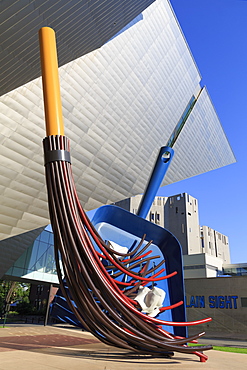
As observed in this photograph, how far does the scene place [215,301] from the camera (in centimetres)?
2052

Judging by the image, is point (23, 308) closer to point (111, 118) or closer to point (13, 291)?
point (13, 291)

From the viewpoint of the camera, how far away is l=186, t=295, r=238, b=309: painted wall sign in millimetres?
19797

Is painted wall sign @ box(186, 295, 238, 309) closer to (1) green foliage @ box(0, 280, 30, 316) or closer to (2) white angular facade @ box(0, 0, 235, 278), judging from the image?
(2) white angular facade @ box(0, 0, 235, 278)

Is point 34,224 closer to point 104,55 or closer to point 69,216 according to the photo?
point 104,55

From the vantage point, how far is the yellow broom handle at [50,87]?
18.0 feet

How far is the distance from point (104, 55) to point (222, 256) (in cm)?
5538

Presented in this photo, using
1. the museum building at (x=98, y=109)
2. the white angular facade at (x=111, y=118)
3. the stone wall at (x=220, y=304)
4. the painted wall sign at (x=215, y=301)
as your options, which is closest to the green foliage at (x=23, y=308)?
the museum building at (x=98, y=109)

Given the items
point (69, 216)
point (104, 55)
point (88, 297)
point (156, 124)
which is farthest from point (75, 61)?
point (88, 297)

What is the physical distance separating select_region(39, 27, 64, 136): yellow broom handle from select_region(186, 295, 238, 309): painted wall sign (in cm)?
1870

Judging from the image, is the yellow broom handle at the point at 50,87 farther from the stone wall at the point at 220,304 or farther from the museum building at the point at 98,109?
the stone wall at the point at 220,304

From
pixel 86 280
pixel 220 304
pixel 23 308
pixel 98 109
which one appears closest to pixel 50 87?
pixel 86 280

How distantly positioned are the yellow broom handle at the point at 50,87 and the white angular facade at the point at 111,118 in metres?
7.11

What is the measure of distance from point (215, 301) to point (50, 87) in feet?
63.8

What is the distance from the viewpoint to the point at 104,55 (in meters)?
15.0
